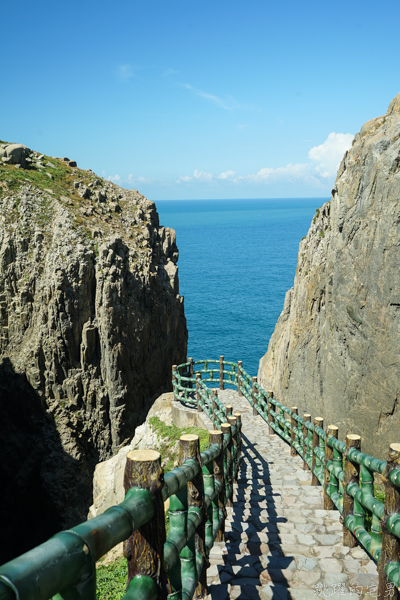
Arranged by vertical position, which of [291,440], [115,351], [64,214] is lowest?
[115,351]

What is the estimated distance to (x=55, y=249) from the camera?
3359 centimetres

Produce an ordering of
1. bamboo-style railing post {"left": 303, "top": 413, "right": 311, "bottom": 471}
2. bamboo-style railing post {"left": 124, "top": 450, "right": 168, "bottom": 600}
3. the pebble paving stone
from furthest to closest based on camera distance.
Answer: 1. bamboo-style railing post {"left": 303, "top": 413, "right": 311, "bottom": 471}
2. the pebble paving stone
3. bamboo-style railing post {"left": 124, "top": 450, "right": 168, "bottom": 600}

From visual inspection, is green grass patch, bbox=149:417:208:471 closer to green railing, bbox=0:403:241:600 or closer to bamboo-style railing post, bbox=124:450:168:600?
green railing, bbox=0:403:241:600

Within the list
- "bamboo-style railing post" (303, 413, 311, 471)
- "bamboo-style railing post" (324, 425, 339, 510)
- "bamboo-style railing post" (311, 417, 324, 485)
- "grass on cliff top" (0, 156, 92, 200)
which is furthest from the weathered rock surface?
"grass on cliff top" (0, 156, 92, 200)

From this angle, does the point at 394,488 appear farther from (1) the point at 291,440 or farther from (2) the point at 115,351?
(2) the point at 115,351

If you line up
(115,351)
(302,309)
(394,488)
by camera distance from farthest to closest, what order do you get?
(115,351)
(302,309)
(394,488)

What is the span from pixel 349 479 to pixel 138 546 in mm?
4245

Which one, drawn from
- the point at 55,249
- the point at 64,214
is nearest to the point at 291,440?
the point at 55,249

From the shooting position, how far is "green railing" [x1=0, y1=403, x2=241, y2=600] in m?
1.85

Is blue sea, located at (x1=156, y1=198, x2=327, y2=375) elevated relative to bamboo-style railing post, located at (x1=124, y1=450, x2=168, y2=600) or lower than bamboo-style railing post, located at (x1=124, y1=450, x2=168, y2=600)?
lower

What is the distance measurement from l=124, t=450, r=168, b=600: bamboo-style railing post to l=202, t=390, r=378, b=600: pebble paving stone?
8.06 ft

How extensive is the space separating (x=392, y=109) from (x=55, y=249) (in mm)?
25742

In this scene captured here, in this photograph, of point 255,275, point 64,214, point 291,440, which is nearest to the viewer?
point 291,440

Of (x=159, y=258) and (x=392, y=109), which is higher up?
(x=392, y=109)
